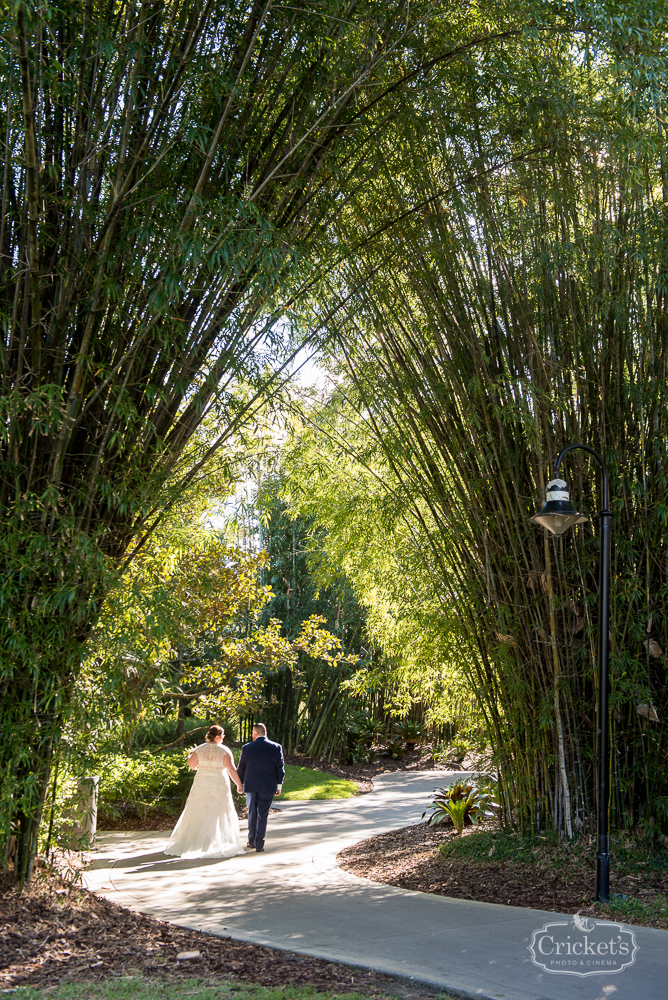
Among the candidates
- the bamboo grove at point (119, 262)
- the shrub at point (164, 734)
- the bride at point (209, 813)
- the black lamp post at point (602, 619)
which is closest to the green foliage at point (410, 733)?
the shrub at point (164, 734)

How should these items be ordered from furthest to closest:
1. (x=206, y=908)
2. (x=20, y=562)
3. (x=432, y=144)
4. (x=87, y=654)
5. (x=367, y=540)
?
1. (x=367, y=540)
2. (x=432, y=144)
3. (x=206, y=908)
4. (x=87, y=654)
5. (x=20, y=562)

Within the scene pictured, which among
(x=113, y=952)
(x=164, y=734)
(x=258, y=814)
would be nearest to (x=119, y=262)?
(x=113, y=952)

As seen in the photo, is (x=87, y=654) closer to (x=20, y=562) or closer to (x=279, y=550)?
(x=20, y=562)

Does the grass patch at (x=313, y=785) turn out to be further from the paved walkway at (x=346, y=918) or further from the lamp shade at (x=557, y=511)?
the lamp shade at (x=557, y=511)

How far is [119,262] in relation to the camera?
409 centimetres

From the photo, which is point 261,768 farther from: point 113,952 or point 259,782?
point 113,952

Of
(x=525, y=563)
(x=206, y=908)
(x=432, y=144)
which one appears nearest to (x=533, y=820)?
(x=525, y=563)

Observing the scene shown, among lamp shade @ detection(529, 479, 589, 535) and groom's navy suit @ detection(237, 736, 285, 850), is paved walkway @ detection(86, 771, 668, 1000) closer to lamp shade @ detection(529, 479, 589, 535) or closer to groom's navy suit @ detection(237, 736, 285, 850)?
groom's navy suit @ detection(237, 736, 285, 850)

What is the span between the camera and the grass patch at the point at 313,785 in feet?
35.0

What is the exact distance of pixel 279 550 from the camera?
566 inches

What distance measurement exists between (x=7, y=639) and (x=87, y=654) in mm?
433

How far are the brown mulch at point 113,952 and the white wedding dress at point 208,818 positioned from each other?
217cm

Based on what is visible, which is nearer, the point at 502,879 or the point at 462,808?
the point at 502,879

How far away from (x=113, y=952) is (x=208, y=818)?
2881 mm
